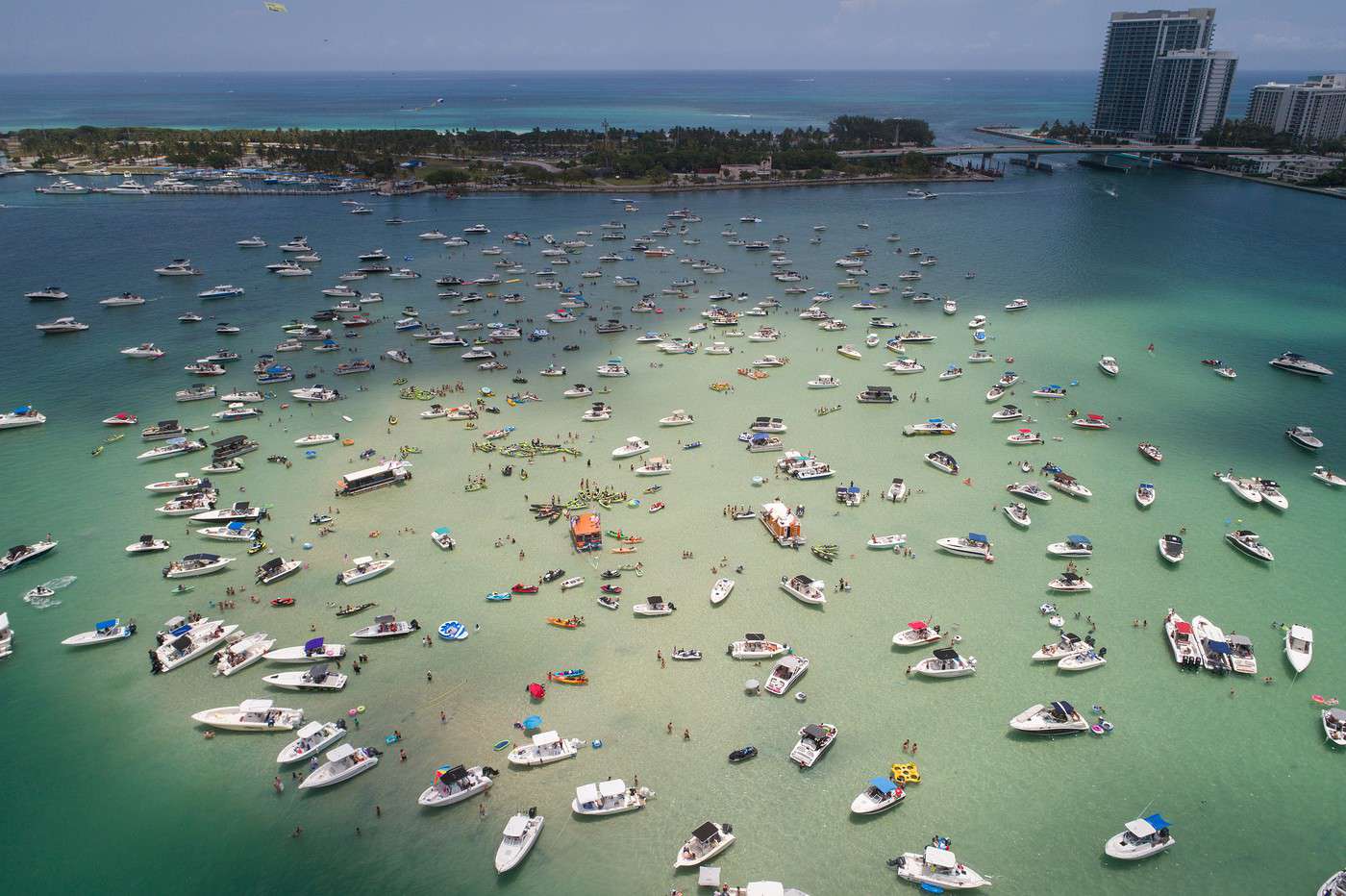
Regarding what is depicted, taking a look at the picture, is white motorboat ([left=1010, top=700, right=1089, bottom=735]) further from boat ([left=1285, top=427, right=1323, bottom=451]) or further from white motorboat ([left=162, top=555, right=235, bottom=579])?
white motorboat ([left=162, top=555, right=235, bottom=579])

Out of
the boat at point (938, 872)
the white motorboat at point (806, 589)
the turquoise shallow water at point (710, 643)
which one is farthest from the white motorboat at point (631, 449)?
the boat at point (938, 872)

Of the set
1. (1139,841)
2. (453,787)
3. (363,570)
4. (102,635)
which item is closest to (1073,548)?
(1139,841)

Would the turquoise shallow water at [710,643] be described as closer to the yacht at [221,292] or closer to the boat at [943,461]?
the boat at [943,461]

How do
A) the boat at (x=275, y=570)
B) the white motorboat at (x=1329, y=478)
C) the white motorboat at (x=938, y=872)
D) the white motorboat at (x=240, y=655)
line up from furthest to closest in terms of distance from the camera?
the white motorboat at (x=1329, y=478), the boat at (x=275, y=570), the white motorboat at (x=240, y=655), the white motorboat at (x=938, y=872)

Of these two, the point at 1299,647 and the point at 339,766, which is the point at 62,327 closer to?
the point at 339,766

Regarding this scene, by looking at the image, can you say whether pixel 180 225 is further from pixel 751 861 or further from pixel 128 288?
pixel 751 861

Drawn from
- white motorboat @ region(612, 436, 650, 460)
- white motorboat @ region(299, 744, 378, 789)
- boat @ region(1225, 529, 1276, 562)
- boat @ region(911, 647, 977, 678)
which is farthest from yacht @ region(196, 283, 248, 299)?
boat @ region(1225, 529, 1276, 562)

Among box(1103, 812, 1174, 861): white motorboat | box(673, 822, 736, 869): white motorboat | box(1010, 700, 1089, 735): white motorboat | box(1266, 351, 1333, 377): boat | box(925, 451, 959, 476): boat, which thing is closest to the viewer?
box(673, 822, 736, 869): white motorboat
